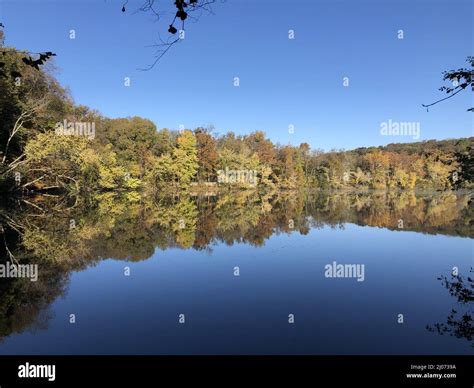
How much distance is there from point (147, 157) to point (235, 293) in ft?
131

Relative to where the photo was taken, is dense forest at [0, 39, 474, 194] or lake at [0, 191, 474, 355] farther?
dense forest at [0, 39, 474, 194]

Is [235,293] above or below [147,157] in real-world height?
below

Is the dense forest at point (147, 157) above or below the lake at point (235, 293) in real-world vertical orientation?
above

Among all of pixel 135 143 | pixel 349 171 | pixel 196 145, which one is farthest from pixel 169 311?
pixel 349 171

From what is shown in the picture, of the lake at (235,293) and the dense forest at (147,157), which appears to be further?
the dense forest at (147,157)

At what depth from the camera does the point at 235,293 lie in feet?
21.8

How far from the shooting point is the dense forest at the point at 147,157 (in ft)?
72.8

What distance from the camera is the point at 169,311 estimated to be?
571cm

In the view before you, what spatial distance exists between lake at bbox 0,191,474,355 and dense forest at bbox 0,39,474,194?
96.1 inches

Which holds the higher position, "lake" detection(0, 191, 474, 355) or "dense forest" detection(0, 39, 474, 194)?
"dense forest" detection(0, 39, 474, 194)

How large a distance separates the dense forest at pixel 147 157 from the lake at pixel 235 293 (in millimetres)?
2442

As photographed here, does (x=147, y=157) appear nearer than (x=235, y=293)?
No

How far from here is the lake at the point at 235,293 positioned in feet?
15.1

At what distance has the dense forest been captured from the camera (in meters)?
22.2
